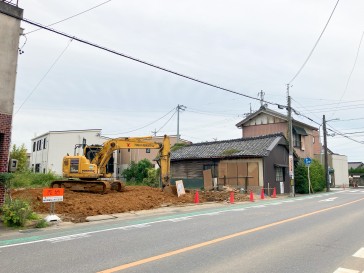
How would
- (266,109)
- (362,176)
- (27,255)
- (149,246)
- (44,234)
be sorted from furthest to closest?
(362,176)
(266,109)
(44,234)
(149,246)
(27,255)

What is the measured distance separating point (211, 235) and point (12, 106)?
9.02 meters

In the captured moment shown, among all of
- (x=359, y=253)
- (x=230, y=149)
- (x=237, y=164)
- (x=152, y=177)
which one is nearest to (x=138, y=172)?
(x=152, y=177)

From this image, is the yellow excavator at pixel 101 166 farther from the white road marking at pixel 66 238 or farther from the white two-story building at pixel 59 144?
the white two-story building at pixel 59 144

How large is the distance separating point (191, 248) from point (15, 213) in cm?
656

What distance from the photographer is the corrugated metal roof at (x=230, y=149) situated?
98.2ft

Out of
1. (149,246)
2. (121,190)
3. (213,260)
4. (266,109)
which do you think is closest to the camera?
(213,260)

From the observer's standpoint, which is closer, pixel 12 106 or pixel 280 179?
pixel 12 106

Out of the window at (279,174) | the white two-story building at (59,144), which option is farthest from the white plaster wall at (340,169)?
the white two-story building at (59,144)

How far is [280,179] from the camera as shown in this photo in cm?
3219

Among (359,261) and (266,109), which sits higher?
(266,109)

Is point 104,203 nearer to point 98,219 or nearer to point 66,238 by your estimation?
point 98,219

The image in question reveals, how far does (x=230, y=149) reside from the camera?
32125 millimetres

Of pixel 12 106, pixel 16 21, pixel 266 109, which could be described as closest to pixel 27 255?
pixel 12 106

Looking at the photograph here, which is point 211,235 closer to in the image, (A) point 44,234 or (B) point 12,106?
(A) point 44,234
